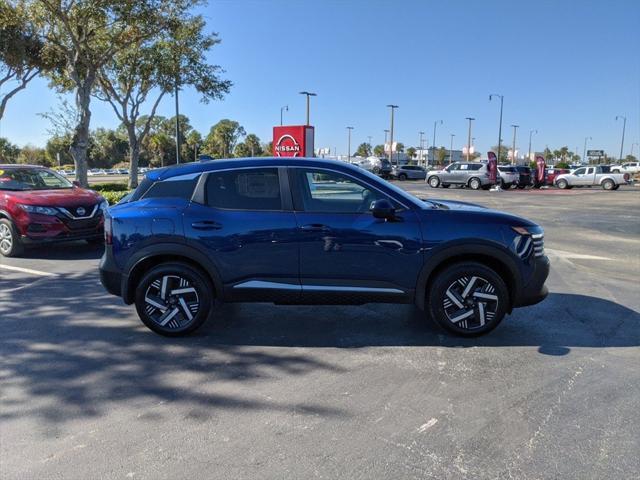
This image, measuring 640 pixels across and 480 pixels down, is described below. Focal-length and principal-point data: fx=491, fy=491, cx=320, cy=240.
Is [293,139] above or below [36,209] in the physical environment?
above

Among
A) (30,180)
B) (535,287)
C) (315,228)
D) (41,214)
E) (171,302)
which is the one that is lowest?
(171,302)

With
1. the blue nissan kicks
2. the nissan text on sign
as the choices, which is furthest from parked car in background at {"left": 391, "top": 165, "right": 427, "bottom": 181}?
the blue nissan kicks

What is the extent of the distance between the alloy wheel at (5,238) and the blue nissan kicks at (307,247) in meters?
5.07

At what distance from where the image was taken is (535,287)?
457cm

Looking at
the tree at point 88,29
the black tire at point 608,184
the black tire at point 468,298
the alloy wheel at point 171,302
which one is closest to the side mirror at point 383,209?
the black tire at point 468,298

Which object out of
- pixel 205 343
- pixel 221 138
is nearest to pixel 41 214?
pixel 205 343

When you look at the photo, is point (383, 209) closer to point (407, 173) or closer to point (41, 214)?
point (41, 214)

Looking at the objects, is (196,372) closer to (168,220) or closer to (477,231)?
(168,220)

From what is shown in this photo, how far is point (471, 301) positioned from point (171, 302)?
9.31ft

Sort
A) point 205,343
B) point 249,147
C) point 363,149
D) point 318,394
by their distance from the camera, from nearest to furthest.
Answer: point 318,394, point 205,343, point 249,147, point 363,149

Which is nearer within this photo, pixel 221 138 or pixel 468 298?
pixel 468 298

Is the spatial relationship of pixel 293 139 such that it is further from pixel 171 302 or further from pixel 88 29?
pixel 171 302

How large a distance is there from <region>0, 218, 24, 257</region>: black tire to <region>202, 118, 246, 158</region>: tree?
246 feet

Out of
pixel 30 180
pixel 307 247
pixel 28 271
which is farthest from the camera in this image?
pixel 30 180
